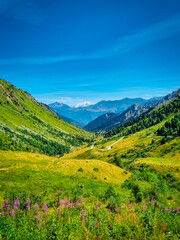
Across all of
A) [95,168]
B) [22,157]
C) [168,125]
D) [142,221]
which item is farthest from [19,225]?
[168,125]

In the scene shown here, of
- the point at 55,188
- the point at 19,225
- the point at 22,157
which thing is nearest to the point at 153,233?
the point at 19,225

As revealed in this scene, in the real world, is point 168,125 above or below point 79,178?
above

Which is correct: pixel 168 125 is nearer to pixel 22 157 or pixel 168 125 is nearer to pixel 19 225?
pixel 22 157

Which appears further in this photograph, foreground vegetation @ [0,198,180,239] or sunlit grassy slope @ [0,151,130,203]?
sunlit grassy slope @ [0,151,130,203]

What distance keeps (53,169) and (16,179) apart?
9.93 meters

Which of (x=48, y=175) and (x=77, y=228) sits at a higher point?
(x=77, y=228)

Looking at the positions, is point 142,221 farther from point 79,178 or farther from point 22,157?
point 22,157

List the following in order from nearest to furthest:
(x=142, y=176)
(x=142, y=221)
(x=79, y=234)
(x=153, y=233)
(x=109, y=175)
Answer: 1. (x=79, y=234)
2. (x=153, y=233)
3. (x=142, y=221)
4. (x=109, y=175)
5. (x=142, y=176)

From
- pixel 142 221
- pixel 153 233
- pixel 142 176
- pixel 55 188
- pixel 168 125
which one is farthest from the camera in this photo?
pixel 168 125

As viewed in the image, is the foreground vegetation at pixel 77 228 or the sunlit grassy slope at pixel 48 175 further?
the sunlit grassy slope at pixel 48 175

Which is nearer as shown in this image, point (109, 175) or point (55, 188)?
point (55, 188)

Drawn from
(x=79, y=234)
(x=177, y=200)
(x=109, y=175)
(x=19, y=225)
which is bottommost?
(x=177, y=200)

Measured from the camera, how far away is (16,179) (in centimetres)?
2967

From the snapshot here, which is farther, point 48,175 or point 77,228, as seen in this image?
point 48,175
